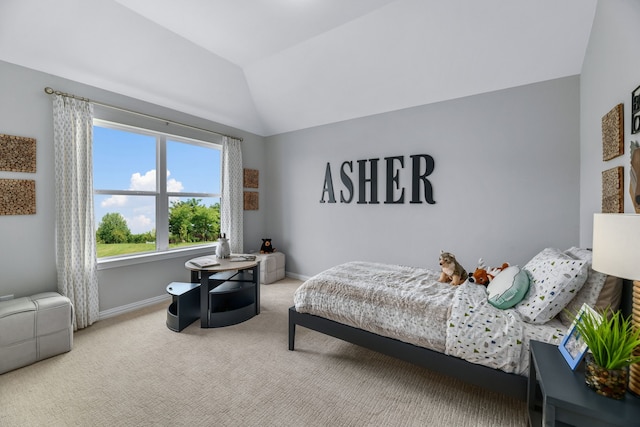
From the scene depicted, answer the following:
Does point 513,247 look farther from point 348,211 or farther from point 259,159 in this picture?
point 259,159

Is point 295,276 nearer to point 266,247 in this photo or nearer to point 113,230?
point 266,247

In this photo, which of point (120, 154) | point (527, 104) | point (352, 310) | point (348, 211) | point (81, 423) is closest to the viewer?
point (81, 423)

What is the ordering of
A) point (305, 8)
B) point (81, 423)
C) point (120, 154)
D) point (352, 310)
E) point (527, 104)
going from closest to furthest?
point (81, 423)
point (352, 310)
point (305, 8)
point (527, 104)
point (120, 154)

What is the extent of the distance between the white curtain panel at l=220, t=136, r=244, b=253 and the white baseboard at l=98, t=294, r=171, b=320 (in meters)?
1.18

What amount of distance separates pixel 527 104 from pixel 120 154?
471cm

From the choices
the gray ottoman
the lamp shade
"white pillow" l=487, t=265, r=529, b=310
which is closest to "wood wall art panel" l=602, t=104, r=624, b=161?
"white pillow" l=487, t=265, r=529, b=310

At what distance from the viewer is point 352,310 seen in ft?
6.84

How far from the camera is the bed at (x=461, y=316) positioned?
4.91ft

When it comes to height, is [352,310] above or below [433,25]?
below

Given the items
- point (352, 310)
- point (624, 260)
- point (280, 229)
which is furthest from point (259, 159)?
point (624, 260)

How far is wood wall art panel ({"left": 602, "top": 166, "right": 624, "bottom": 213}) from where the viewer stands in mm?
1705

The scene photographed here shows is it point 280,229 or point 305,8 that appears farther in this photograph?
point 280,229

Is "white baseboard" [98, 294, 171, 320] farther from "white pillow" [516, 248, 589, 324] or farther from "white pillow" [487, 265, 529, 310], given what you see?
"white pillow" [516, 248, 589, 324]

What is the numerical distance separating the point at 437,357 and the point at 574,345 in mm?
715
